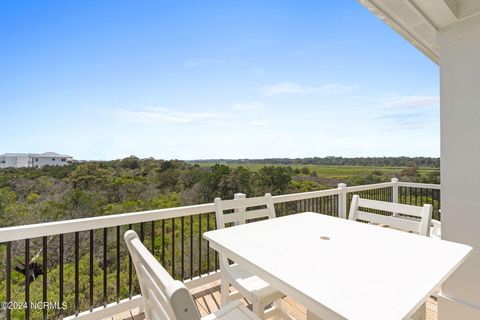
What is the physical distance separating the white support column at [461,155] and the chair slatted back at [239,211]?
4.85 ft

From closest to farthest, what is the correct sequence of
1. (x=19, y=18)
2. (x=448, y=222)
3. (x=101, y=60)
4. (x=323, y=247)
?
(x=323, y=247) < (x=448, y=222) < (x=19, y=18) < (x=101, y=60)

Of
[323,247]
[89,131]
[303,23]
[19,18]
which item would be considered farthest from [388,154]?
[89,131]

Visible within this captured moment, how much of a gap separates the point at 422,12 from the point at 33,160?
12.4m

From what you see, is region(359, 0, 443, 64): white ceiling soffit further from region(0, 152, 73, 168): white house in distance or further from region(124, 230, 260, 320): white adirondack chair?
region(0, 152, 73, 168): white house in distance

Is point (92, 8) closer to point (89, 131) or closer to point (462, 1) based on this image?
point (462, 1)

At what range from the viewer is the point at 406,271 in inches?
44.8

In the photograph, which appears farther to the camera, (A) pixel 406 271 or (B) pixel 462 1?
(B) pixel 462 1

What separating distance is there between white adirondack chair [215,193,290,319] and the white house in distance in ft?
31.0

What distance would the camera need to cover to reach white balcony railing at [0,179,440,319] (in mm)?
1889

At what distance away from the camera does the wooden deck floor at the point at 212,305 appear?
2.24m

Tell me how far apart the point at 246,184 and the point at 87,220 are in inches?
386

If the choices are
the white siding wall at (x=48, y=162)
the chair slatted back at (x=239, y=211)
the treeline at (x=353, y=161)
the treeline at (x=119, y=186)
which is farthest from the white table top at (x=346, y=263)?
the white siding wall at (x=48, y=162)

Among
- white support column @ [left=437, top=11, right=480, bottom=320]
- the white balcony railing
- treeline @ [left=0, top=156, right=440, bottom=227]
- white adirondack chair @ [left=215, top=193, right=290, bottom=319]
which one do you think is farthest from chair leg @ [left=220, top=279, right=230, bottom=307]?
treeline @ [left=0, top=156, right=440, bottom=227]

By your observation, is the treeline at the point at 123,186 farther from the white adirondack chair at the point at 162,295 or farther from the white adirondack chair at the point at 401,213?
the white adirondack chair at the point at 162,295
